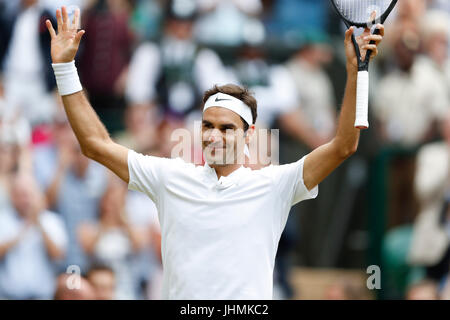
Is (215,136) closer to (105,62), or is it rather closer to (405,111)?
(105,62)

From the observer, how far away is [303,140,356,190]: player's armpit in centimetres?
412

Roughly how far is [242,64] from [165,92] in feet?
3.21

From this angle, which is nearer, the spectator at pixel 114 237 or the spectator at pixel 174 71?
the spectator at pixel 114 237

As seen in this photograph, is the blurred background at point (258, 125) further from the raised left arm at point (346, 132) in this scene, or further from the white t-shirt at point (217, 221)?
the raised left arm at point (346, 132)

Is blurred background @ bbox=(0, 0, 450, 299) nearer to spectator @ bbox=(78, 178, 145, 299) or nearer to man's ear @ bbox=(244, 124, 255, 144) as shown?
spectator @ bbox=(78, 178, 145, 299)

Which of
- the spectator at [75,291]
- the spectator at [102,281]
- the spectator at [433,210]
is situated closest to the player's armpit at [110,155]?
the spectator at [75,291]

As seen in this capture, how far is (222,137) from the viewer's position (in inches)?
168

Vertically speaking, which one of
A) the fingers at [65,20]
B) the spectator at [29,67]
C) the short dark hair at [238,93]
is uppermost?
the spectator at [29,67]

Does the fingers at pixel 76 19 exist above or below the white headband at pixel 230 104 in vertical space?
above

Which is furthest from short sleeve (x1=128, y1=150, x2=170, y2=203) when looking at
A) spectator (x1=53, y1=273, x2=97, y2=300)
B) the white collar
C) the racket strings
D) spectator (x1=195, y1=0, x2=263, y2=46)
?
spectator (x1=195, y1=0, x2=263, y2=46)

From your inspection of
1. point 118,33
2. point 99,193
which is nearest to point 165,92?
point 118,33

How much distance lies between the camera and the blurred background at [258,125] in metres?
8.15

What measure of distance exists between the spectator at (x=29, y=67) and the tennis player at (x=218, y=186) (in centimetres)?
460

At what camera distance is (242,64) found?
31.1 ft
